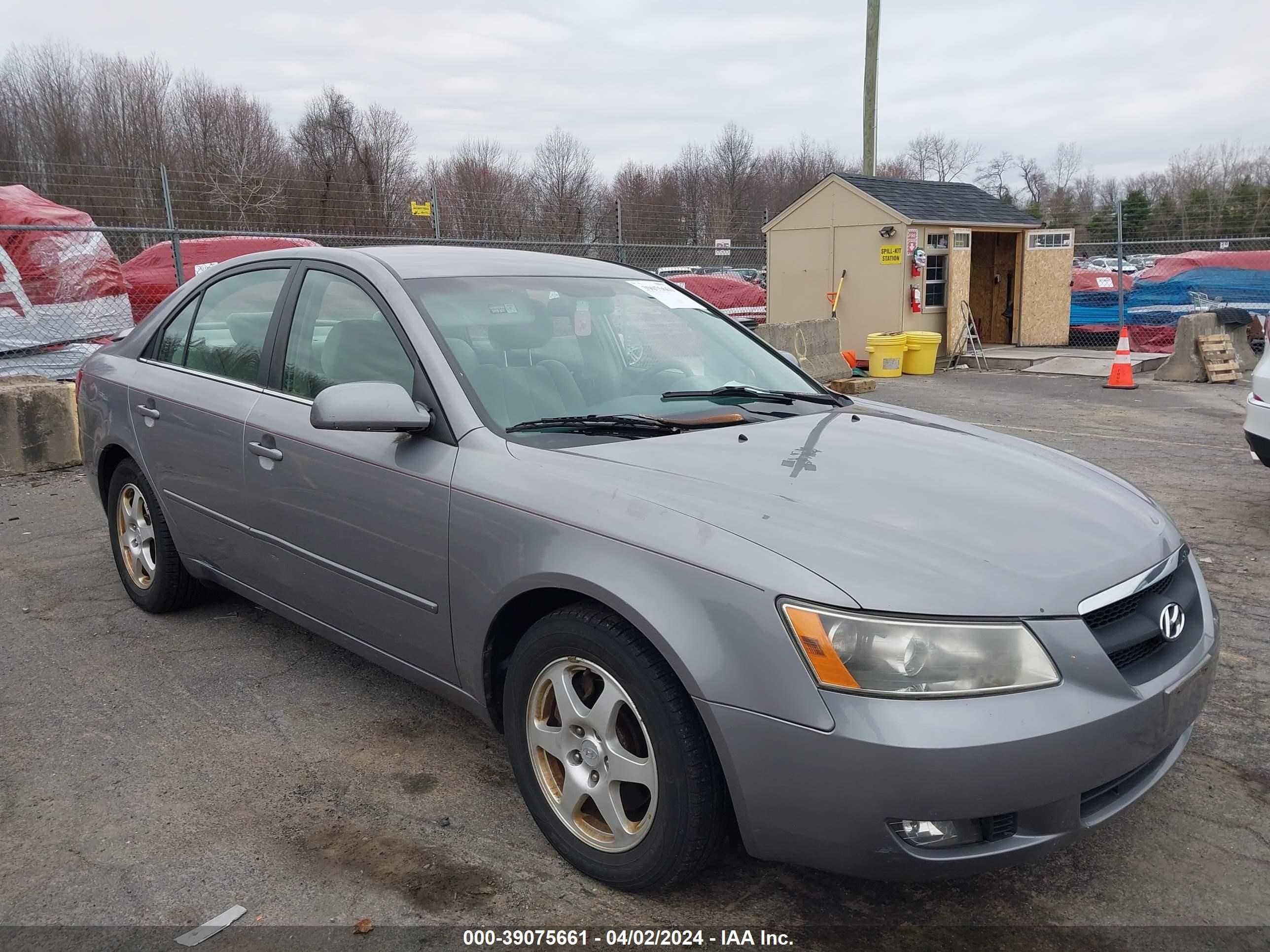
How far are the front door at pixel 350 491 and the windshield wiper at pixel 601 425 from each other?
275 mm

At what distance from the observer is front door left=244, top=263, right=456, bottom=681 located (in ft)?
9.59

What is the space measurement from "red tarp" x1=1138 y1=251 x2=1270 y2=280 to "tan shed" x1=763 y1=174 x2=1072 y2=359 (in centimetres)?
279

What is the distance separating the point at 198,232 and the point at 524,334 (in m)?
8.67

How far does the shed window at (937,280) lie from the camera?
51.5 ft

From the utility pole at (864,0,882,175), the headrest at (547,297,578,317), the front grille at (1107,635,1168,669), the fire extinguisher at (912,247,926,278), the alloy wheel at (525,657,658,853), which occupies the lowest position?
the alloy wheel at (525,657,658,853)

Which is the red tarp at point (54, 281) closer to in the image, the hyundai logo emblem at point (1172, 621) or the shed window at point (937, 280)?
the hyundai logo emblem at point (1172, 621)

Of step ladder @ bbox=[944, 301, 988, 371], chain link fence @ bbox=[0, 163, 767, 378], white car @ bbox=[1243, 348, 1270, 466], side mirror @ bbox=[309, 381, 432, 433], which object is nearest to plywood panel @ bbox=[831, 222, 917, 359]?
step ladder @ bbox=[944, 301, 988, 371]

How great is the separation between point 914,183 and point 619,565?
16.2 metres

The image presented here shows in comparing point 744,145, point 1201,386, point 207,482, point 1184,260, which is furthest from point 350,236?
point 744,145

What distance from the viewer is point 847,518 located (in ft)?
7.67

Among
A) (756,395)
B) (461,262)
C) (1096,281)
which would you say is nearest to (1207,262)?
(1096,281)

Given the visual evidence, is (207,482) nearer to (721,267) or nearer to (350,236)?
(350,236)

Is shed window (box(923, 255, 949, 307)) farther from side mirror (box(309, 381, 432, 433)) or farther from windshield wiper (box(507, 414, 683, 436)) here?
side mirror (box(309, 381, 432, 433))

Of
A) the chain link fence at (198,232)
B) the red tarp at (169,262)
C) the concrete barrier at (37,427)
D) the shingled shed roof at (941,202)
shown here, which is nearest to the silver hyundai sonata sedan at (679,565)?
the concrete barrier at (37,427)
